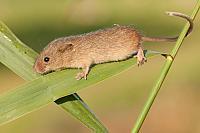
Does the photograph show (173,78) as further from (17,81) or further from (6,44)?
(6,44)

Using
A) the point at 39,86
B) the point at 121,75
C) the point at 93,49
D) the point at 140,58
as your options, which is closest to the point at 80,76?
the point at 39,86

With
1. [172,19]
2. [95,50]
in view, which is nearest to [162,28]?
[172,19]

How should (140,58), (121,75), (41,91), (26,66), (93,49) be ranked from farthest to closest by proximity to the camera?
(121,75) → (93,49) → (140,58) → (26,66) → (41,91)

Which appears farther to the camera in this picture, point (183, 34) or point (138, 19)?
point (138, 19)

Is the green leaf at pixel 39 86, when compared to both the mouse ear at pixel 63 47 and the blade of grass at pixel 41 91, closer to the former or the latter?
the blade of grass at pixel 41 91

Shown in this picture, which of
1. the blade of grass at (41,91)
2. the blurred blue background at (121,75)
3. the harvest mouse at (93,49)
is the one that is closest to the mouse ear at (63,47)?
the harvest mouse at (93,49)

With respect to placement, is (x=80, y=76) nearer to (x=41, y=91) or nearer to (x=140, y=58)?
(x=41, y=91)

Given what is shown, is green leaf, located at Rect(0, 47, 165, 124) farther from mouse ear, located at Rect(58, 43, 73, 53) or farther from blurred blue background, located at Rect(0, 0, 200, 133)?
blurred blue background, located at Rect(0, 0, 200, 133)
